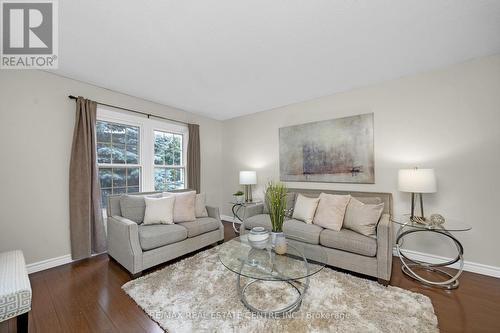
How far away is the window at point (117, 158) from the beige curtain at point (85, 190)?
27cm

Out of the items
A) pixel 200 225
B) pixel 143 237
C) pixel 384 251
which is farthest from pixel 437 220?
pixel 143 237

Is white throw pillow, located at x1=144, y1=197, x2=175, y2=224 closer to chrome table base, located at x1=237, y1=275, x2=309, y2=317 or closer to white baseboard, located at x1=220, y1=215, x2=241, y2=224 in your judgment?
chrome table base, located at x1=237, y1=275, x2=309, y2=317

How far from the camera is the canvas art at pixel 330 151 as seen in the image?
2.98m

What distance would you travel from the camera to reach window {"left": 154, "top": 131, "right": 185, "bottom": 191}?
3.74m

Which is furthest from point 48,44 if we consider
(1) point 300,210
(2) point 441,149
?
(2) point 441,149

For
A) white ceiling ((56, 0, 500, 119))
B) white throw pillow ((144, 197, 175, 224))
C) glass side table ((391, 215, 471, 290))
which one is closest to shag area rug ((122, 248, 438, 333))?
glass side table ((391, 215, 471, 290))

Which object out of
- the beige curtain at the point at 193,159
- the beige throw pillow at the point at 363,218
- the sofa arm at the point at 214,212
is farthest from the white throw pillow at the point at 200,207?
the beige throw pillow at the point at 363,218

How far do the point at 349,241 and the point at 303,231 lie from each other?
0.52 metres

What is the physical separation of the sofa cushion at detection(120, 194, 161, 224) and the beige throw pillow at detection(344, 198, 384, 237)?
8.95 ft

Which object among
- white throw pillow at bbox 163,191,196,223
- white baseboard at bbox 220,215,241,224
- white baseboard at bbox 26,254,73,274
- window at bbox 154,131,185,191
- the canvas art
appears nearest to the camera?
white baseboard at bbox 26,254,73,274

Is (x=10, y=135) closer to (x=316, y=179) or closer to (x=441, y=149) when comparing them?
(x=316, y=179)

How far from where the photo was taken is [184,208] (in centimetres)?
294

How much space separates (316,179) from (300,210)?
2.59 feet

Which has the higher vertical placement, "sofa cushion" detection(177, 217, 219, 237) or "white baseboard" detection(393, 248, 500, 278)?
"sofa cushion" detection(177, 217, 219, 237)
